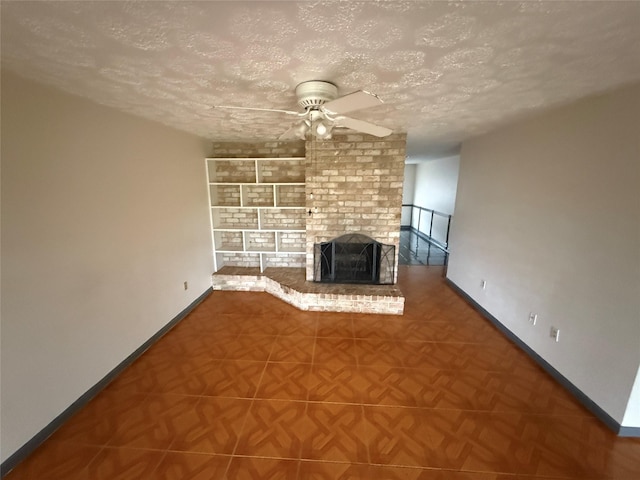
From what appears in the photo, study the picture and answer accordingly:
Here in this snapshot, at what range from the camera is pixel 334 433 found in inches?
70.5

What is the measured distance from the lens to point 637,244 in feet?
5.42

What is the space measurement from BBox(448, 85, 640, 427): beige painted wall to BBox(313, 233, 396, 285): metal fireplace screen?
4.12 ft

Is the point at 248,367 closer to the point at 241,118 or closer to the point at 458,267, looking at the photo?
the point at 241,118

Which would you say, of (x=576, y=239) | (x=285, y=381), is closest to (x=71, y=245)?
(x=285, y=381)

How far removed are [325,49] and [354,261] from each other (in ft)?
9.41

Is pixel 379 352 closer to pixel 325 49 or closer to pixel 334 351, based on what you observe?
→ pixel 334 351

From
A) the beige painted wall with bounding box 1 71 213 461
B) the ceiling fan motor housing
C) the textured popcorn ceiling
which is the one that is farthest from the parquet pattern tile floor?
the textured popcorn ceiling

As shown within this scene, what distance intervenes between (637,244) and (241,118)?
10.2 ft

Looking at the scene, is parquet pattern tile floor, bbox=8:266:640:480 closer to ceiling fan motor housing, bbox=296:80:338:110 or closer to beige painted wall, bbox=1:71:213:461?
beige painted wall, bbox=1:71:213:461

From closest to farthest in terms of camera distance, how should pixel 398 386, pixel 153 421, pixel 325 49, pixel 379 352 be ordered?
pixel 325 49
pixel 153 421
pixel 398 386
pixel 379 352

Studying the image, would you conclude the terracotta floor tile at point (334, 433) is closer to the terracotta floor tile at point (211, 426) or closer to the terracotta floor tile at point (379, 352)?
the terracotta floor tile at point (211, 426)

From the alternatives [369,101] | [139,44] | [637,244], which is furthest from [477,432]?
[139,44]

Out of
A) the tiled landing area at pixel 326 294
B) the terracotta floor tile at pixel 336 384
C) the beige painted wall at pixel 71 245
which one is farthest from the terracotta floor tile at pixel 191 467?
the tiled landing area at pixel 326 294

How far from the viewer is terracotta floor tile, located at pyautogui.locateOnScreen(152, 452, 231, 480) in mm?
1526
